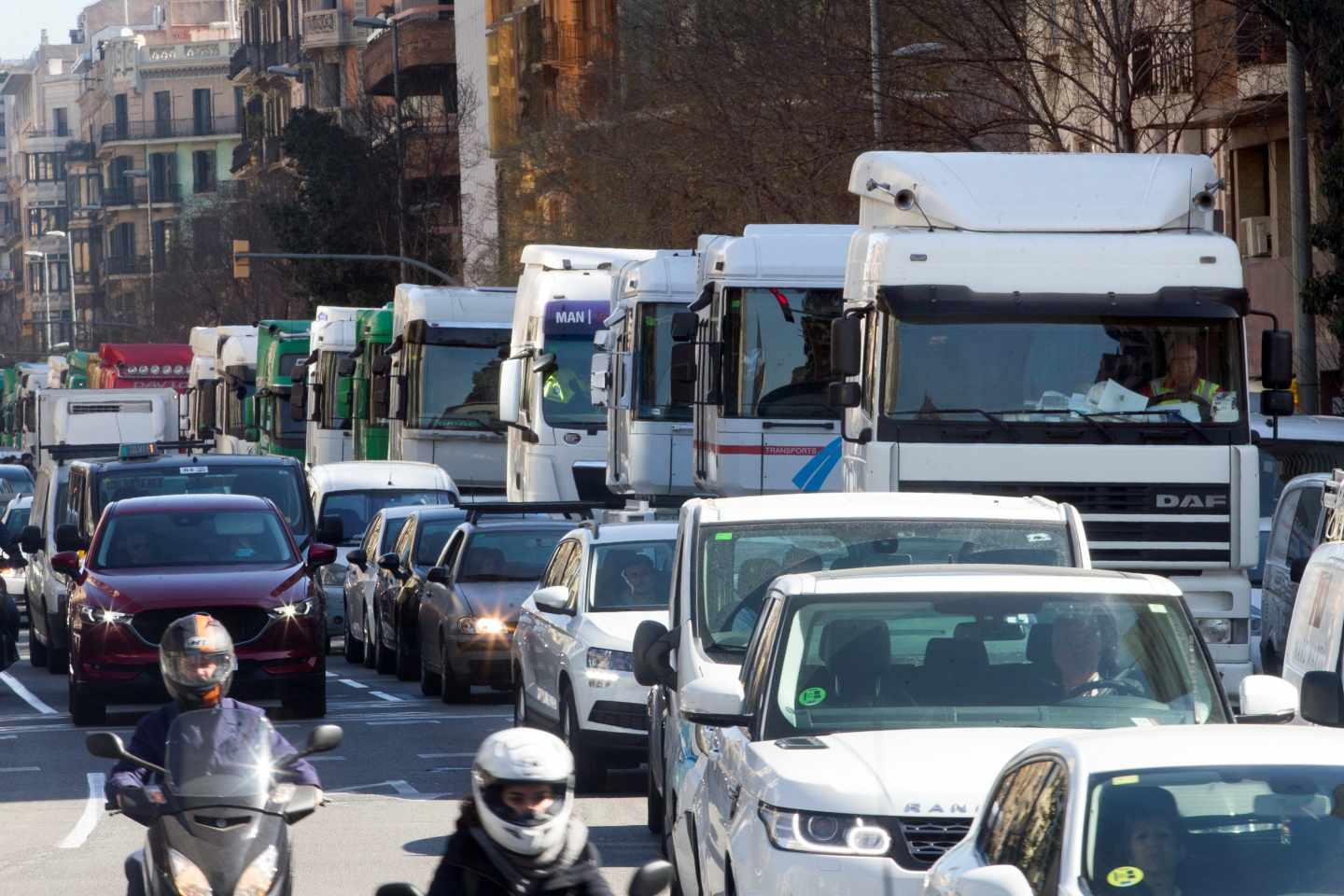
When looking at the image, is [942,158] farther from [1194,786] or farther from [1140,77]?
[1140,77]

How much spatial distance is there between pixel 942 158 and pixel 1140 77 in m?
14.3

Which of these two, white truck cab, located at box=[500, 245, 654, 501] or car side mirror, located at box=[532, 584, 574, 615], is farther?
white truck cab, located at box=[500, 245, 654, 501]

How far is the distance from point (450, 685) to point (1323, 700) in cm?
1285

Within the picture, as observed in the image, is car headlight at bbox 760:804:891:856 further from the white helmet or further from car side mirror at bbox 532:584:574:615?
car side mirror at bbox 532:584:574:615

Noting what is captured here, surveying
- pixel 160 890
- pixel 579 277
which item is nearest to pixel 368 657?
pixel 579 277

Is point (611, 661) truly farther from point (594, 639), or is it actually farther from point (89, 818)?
point (89, 818)

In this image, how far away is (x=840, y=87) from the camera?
33500 mm

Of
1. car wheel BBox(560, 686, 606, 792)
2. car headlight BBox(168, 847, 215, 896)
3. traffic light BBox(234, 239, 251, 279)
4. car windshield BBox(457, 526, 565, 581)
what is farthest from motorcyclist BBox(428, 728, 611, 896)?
traffic light BBox(234, 239, 251, 279)

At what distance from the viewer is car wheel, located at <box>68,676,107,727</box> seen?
64.9 feet

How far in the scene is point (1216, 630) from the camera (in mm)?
15750

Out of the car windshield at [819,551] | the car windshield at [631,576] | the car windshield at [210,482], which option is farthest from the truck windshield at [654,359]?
the car windshield at [819,551]

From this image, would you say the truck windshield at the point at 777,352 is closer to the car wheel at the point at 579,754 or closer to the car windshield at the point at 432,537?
the car windshield at the point at 432,537

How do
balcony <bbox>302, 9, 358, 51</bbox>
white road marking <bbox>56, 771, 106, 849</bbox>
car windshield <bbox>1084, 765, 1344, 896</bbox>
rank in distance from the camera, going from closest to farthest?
car windshield <bbox>1084, 765, 1344, 896</bbox> < white road marking <bbox>56, 771, 106, 849</bbox> < balcony <bbox>302, 9, 358, 51</bbox>

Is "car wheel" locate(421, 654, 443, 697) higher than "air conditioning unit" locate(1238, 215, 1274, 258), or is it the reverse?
"air conditioning unit" locate(1238, 215, 1274, 258)
